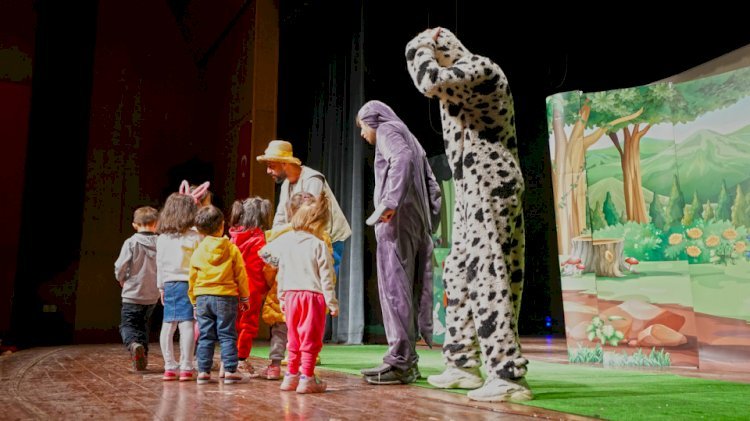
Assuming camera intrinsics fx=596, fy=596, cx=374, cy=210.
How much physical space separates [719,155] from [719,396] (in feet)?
5.45

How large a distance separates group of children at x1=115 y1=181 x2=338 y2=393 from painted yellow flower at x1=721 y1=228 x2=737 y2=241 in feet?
7.86

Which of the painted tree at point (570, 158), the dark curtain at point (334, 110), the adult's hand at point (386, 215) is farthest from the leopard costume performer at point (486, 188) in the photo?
the dark curtain at point (334, 110)

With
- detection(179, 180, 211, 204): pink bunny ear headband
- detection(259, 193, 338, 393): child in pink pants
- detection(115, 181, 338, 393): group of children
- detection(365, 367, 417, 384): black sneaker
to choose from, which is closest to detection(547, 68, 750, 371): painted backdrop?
detection(365, 367, 417, 384): black sneaker

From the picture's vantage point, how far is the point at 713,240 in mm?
3594

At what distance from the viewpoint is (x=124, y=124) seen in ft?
26.8

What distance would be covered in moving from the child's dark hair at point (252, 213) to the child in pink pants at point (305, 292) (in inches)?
25.2

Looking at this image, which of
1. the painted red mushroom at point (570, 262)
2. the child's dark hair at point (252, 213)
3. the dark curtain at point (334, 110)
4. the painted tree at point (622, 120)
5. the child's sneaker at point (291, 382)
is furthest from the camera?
the dark curtain at point (334, 110)

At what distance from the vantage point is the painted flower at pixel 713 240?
3.58 metres

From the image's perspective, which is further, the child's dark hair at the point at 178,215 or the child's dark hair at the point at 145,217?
the child's dark hair at the point at 145,217

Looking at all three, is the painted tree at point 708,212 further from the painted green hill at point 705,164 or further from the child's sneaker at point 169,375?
the child's sneaker at point 169,375

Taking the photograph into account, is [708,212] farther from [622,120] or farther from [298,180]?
[298,180]

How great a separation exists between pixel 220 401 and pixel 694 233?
9.76ft

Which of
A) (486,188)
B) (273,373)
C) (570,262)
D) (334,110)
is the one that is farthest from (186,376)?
(334,110)

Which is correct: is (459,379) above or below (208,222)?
below
